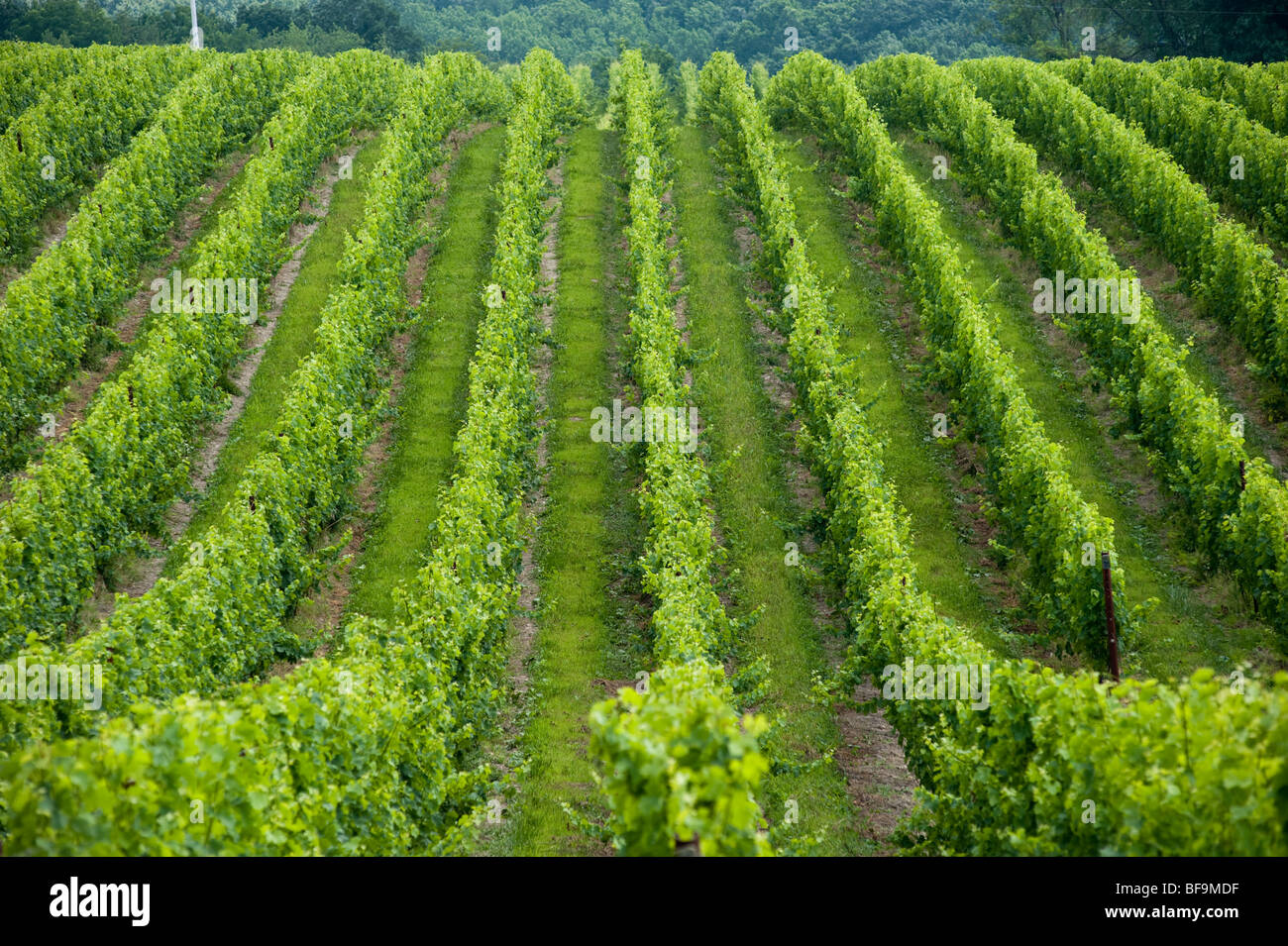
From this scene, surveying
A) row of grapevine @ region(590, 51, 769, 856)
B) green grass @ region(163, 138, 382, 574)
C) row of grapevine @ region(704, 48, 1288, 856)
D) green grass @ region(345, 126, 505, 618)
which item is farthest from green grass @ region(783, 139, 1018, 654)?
green grass @ region(163, 138, 382, 574)

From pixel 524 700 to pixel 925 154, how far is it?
30467 mm

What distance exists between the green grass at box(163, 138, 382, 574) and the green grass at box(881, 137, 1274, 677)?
1678 cm

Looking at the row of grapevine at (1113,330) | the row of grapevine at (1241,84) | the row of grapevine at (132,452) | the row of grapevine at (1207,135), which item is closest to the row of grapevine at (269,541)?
the row of grapevine at (132,452)

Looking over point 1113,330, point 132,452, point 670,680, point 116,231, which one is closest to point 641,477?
point 132,452

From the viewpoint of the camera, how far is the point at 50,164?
3669 cm

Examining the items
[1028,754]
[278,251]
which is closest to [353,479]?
[278,251]

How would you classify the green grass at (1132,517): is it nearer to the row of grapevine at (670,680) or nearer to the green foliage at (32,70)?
the row of grapevine at (670,680)

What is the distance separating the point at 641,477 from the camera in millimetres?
25875

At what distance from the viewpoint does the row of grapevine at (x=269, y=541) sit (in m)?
16.3

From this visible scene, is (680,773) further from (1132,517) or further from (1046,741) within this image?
(1132,517)

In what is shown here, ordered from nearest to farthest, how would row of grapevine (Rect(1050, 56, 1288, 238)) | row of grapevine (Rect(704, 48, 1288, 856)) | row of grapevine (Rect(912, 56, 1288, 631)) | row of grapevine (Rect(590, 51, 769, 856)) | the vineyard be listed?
1. row of grapevine (Rect(590, 51, 769, 856))
2. row of grapevine (Rect(704, 48, 1288, 856))
3. the vineyard
4. row of grapevine (Rect(912, 56, 1288, 631))
5. row of grapevine (Rect(1050, 56, 1288, 238))

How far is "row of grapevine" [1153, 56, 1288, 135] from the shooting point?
3997 centimetres

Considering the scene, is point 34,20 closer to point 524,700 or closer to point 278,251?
point 278,251

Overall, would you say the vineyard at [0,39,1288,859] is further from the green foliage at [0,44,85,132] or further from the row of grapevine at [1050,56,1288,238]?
the green foliage at [0,44,85,132]
